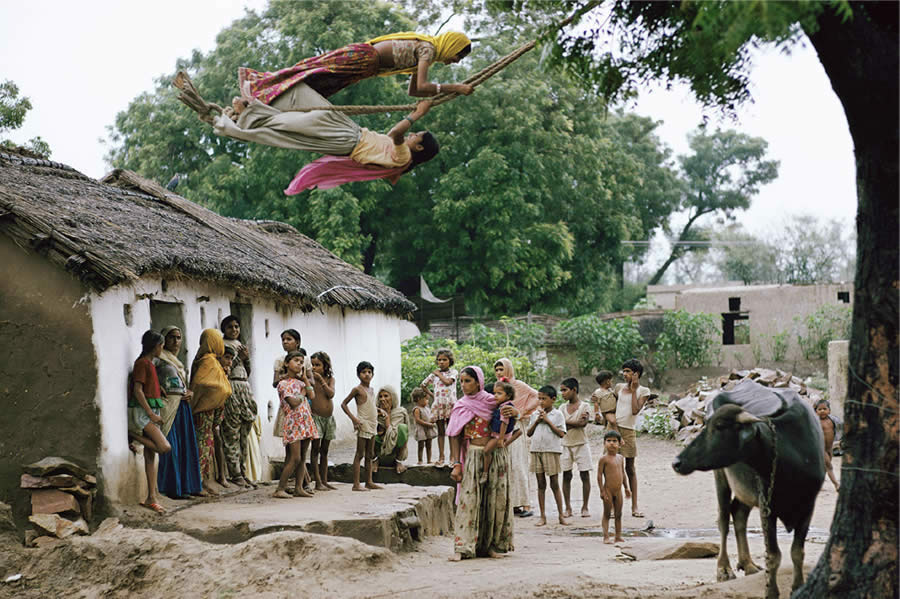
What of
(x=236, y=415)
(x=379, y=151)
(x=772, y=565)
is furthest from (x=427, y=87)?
(x=236, y=415)

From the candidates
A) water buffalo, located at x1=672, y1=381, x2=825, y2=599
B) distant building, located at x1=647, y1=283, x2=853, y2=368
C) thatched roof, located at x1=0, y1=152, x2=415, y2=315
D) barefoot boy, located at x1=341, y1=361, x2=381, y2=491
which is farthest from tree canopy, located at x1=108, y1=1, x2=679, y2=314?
water buffalo, located at x1=672, y1=381, x2=825, y2=599

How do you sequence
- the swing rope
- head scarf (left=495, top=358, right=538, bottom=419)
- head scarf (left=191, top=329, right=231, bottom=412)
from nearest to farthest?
1. the swing rope
2. head scarf (left=191, top=329, right=231, bottom=412)
3. head scarf (left=495, top=358, right=538, bottom=419)

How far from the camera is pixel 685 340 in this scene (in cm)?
2502

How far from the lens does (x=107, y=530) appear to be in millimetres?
8070

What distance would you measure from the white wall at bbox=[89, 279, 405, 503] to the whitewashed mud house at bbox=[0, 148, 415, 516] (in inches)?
0.7

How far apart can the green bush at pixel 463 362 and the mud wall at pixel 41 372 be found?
1284 cm

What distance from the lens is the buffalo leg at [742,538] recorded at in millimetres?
7082

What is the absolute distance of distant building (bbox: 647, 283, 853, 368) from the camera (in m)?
26.3

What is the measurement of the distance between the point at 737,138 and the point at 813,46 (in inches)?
1609

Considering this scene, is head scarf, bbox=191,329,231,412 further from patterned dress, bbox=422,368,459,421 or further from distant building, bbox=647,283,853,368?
distant building, bbox=647,283,853,368

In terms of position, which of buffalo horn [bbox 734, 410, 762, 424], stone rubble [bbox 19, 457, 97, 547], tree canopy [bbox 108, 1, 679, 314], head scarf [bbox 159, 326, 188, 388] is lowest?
stone rubble [bbox 19, 457, 97, 547]

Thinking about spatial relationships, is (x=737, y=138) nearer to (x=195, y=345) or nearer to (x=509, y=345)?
(x=509, y=345)

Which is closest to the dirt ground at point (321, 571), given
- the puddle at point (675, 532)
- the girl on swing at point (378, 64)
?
the puddle at point (675, 532)

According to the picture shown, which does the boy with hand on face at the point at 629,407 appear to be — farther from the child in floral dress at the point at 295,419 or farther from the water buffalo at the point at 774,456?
the water buffalo at the point at 774,456
